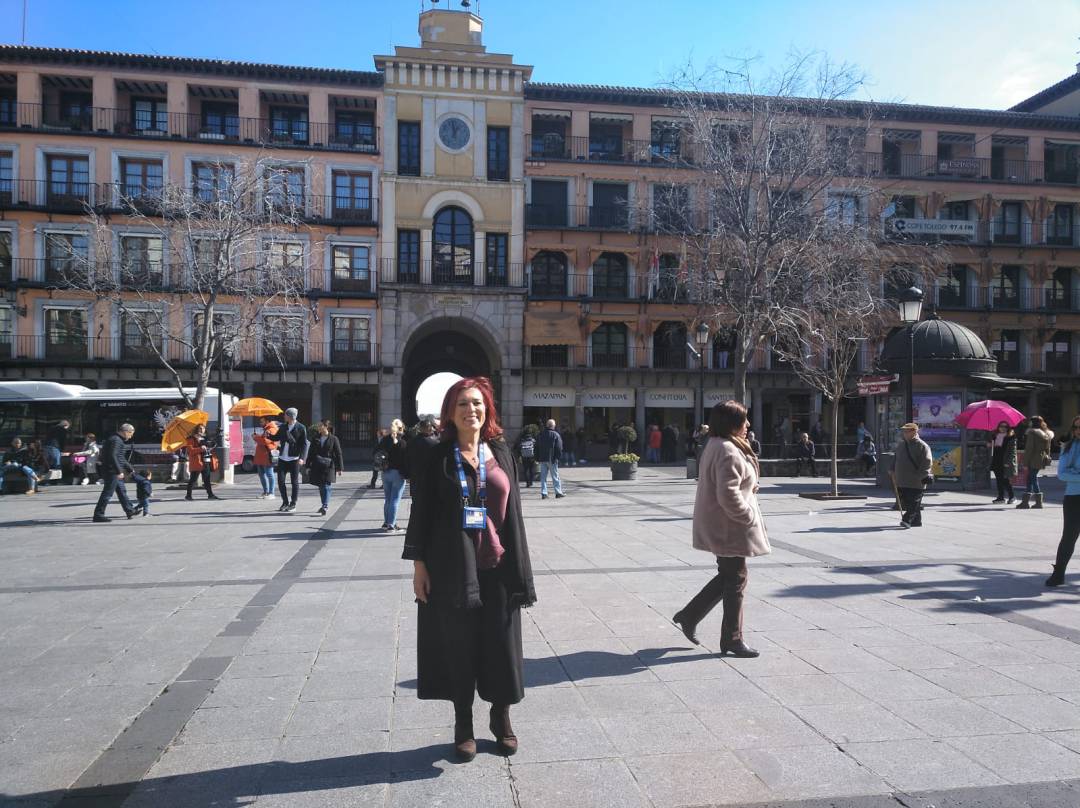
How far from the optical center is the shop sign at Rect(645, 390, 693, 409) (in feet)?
122

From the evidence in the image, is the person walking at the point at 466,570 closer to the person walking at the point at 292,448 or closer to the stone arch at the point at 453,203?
the person walking at the point at 292,448

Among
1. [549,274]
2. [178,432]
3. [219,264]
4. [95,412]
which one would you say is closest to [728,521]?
[178,432]

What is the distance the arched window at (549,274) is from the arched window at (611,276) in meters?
1.66

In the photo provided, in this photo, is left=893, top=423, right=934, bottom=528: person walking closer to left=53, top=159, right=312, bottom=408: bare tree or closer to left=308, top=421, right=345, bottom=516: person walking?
left=308, top=421, right=345, bottom=516: person walking

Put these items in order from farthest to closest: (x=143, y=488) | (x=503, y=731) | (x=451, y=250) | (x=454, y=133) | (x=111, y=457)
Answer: (x=451, y=250), (x=454, y=133), (x=143, y=488), (x=111, y=457), (x=503, y=731)

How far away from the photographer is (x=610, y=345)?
→ 1479 inches

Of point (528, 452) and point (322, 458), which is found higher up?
point (322, 458)

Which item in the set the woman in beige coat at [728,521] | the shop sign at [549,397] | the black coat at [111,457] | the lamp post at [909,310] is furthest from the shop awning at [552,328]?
the woman in beige coat at [728,521]

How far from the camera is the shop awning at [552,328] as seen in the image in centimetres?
3588

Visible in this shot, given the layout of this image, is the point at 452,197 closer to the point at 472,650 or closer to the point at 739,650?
the point at 739,650

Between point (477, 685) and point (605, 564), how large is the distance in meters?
5.28

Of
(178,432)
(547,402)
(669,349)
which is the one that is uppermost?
(669,349)

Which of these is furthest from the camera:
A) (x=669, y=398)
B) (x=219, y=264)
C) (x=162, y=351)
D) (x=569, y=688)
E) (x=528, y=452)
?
(x=669, y=398)

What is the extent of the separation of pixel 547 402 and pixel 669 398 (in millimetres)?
5873
